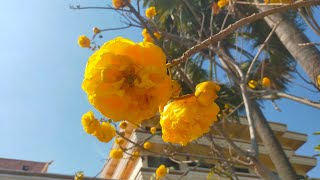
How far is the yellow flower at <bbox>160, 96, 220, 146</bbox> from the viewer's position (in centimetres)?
88

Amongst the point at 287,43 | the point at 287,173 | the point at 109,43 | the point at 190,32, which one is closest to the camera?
the point at 109,43

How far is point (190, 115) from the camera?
868 millimetres

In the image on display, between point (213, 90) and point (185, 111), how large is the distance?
10 centimetres

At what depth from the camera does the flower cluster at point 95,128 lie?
2359 mm

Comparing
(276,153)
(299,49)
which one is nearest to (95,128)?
(299,49)

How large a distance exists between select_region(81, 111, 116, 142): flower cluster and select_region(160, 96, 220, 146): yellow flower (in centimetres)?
150

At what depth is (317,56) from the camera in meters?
2.96

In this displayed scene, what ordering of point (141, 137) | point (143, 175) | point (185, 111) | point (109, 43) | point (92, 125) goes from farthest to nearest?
point (141, 137), point (143, 175), point (92, 125), point (185, 111), point (109, 43)

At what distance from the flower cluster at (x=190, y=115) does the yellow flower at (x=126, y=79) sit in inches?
4.6

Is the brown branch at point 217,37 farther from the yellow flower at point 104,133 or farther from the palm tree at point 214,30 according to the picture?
the palm tree at point 214,30

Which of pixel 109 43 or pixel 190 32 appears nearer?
pixel 109 43

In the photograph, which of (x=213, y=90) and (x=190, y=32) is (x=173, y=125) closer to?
(x=213, y=90)

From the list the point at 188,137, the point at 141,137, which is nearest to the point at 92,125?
the point at 188,137

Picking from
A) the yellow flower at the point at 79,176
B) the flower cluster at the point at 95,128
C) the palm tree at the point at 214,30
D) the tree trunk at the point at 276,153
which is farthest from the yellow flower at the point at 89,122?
the palm tree at the point at 214,30
